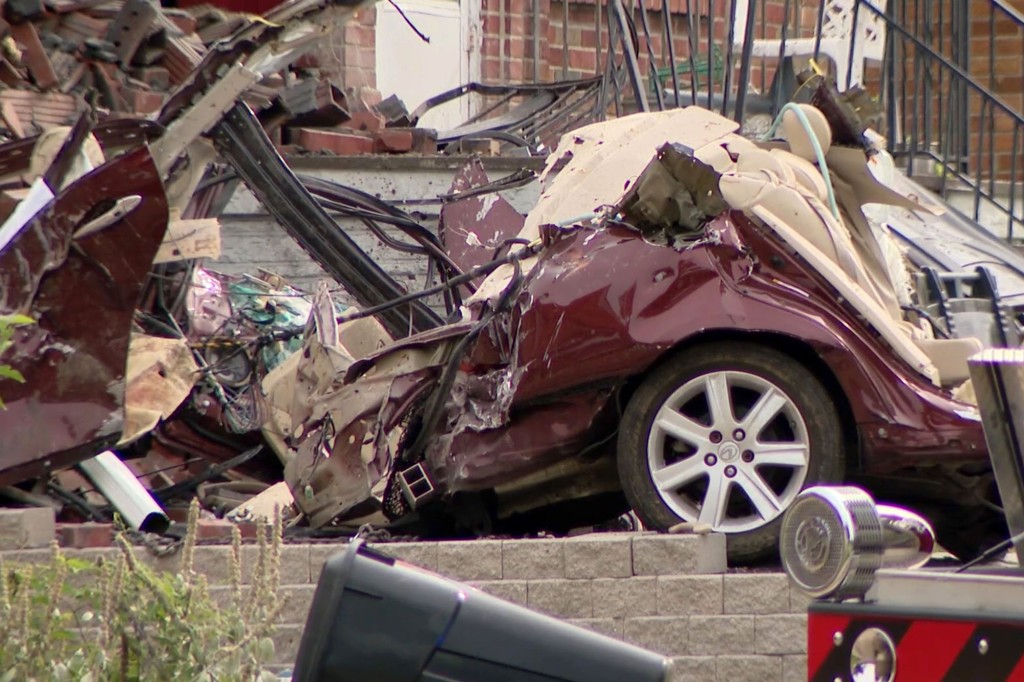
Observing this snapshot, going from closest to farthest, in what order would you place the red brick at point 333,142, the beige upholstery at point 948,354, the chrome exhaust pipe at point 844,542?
the chrome exhaust pipe at point 844,542
the beige upholstery at point 948,354
the red brick at point 333,142

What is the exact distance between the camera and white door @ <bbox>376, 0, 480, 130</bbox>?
12.4 m

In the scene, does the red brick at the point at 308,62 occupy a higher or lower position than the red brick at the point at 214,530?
higher

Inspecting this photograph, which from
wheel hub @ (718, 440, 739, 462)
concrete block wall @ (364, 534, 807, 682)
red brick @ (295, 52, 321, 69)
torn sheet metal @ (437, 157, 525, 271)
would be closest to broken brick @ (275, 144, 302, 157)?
red brick @ (295, 52, 321, 69)

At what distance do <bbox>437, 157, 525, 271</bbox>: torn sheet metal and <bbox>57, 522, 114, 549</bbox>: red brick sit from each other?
3.19 metres

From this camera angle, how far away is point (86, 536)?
6.49 m

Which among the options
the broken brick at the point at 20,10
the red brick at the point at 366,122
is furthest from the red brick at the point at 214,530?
the red brick at the point at 366,122

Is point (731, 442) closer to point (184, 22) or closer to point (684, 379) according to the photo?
point (684, 379)

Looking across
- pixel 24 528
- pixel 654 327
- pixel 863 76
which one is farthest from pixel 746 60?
pixel 24 528

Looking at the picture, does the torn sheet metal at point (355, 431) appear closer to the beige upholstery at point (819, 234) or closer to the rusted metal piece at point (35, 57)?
the beige upholstery at point (819, 234)

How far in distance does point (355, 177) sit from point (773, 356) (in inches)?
177

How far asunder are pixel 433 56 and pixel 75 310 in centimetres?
599

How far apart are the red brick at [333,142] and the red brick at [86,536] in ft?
15.6

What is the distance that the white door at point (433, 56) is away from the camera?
40.8 ft

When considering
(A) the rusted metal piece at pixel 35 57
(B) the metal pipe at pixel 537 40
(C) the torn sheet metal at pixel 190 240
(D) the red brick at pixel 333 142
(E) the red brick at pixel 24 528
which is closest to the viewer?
(E) the red brick at pixel 24 528
